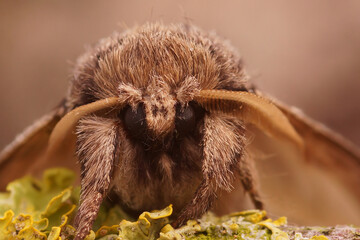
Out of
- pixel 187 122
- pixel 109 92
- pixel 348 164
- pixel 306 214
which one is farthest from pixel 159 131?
pixel 306 214

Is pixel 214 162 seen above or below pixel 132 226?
above

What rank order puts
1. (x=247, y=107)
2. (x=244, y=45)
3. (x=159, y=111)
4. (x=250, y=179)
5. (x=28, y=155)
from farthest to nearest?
(x=244, y=45), (x=28, y=155), (x=250, y=179), (x=247, y=107), (x=159, y=111)

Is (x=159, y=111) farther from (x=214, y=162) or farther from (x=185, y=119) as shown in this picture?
(x=214, y=162)

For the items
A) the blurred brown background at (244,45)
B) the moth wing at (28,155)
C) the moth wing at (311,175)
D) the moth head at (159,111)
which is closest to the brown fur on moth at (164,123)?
the moth head at (159,111)

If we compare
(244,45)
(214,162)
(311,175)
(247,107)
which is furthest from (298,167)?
(244,45)

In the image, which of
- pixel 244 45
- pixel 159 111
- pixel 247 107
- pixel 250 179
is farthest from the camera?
pixel 244 45

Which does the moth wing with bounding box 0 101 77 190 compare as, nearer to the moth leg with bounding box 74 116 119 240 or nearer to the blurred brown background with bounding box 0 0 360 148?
the moth leg with bounding box 74 116 119 240

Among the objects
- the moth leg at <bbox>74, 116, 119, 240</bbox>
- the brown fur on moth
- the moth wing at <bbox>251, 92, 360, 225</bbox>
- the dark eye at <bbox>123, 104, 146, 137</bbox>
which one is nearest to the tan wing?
the moth wing at <bbox>251, 92, 360, 225</bbox>
